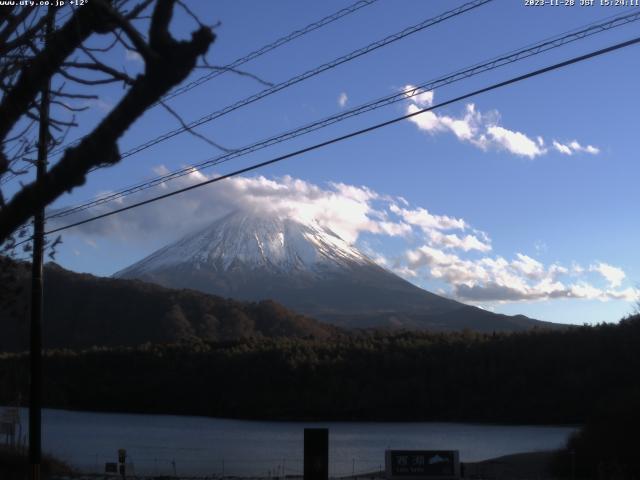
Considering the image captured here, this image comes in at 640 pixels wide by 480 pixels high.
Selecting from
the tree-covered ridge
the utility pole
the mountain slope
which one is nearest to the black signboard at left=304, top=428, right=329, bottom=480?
the utility pole

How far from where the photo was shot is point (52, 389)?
69.8m

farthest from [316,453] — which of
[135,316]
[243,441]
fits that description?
[135,316]

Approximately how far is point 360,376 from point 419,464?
49.6 meters

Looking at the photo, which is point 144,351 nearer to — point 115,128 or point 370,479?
point 370,479

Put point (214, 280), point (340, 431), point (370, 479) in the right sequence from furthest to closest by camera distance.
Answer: point (214, 280) < point (340, 431) < point (370, 479)

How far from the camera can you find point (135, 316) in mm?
94562

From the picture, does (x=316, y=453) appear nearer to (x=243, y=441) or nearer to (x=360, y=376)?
(x=243, y=441)

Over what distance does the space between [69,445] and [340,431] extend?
60.6 feet

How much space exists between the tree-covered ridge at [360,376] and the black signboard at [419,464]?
3995 cm

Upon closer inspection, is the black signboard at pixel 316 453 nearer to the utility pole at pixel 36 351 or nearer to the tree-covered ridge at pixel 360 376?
the utility pole at pixel 36 351

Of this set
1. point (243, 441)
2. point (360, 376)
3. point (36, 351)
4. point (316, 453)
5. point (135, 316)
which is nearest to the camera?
point (316, 453)

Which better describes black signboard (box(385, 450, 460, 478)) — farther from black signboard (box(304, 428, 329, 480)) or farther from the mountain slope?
the mountain slope

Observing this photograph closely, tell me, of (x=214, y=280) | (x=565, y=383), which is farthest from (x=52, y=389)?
(x=214, y=280)

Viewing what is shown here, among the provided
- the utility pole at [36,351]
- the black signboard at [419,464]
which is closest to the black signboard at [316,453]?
the utility pole at [36,351]
